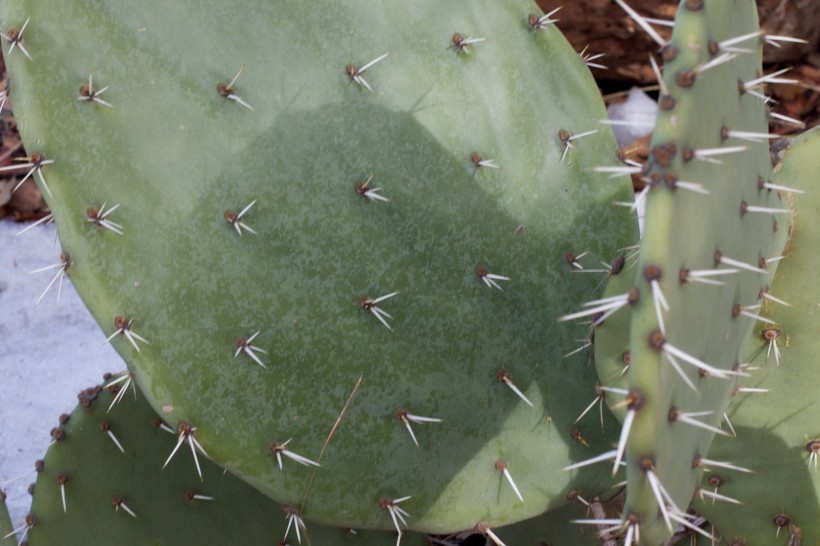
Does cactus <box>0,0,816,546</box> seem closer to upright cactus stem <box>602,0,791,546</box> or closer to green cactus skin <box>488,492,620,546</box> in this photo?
upright cactus stem <box>602,0,791,546</box>

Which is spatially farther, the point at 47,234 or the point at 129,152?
the point at 47,234

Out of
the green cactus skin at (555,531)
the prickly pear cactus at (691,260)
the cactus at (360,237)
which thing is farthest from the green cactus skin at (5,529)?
the prickly pear cactus at (691,260)

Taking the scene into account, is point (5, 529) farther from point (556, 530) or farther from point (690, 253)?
point (690, 253)

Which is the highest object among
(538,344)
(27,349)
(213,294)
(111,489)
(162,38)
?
(162,38)

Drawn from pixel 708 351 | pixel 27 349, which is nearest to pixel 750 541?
pixel 708 351

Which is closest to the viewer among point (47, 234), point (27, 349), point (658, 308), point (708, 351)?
point (658, 308)

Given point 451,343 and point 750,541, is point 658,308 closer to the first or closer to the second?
point 451,343

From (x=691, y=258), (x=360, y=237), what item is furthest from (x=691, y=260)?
(x=360, y=237)
